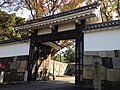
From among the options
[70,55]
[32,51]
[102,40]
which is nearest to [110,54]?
[102,40]

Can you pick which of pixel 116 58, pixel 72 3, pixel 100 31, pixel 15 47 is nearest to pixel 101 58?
pixel 116 58

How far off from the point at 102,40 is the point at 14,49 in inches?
291

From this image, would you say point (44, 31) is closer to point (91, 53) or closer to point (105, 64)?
point (91, 53)

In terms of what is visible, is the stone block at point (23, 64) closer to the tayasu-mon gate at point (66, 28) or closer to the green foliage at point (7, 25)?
the tayasu-mon gate at point (66, 28)

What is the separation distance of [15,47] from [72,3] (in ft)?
26.7

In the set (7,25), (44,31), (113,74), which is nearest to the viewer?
(113,74)

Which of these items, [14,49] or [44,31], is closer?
[44,31]

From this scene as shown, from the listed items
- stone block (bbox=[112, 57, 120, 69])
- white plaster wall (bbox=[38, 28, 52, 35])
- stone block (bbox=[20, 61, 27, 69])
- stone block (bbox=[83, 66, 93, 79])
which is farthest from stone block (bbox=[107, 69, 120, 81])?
stone block (bbox=[20, 61, 27, 69])

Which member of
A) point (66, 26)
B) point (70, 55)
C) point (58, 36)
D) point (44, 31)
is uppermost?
point (66, 26)

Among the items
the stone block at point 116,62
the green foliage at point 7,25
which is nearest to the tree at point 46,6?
the green foliage at point 7,25

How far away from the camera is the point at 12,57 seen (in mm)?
13078

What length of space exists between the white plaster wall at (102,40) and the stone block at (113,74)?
4.06 ft

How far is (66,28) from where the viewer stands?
1088cm

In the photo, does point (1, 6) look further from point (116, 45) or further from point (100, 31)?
point (116, 45)
